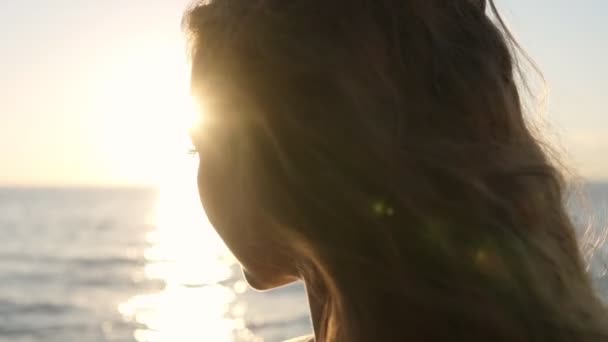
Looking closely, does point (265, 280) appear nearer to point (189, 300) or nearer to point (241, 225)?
point (241, 225)

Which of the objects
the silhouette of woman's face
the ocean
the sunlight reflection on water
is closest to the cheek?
the silhouette of woman's face

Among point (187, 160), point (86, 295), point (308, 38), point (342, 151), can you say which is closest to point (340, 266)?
point (342, 151)

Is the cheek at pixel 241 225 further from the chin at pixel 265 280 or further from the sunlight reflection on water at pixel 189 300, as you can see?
the sunlight reflection on water at pixel 189 300

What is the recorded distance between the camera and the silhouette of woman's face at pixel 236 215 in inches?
56.6

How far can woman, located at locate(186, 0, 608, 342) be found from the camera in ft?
4.28

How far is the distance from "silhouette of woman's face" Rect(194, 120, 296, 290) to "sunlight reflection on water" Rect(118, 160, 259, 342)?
19 cm

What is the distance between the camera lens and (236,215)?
1.47 m

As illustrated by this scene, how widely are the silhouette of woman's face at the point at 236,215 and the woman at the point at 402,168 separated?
3cm

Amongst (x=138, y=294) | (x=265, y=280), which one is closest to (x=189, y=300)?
(x=138, y=294)

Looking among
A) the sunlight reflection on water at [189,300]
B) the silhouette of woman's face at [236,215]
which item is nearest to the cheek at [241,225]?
the silhouette of woman's face at [236,215]

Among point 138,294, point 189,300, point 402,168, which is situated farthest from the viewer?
point 138,294

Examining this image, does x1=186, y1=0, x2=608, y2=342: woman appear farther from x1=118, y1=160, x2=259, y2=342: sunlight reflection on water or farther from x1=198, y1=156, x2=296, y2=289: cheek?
x1=118, y1=160, x2=259, y2=342: sunlight reflection on water

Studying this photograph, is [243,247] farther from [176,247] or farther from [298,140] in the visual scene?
[176,247]

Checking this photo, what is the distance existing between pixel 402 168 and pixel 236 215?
12.8 inches
